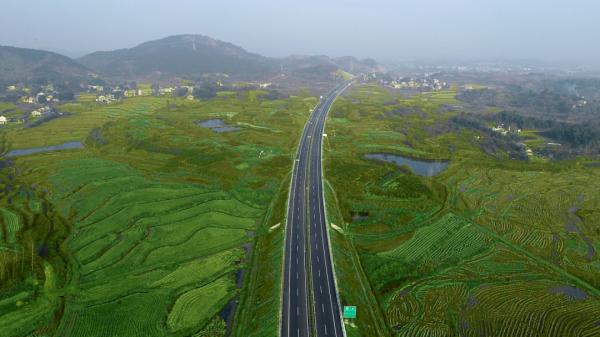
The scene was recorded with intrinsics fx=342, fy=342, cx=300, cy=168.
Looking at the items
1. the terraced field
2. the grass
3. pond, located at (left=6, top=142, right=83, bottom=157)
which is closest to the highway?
the terraced field

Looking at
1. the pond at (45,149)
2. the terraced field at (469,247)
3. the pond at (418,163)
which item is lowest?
the terraced field at (469,247)

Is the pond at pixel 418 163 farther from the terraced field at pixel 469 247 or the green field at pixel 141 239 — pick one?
the green field at pixel 141 239

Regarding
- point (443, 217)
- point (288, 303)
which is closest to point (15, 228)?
point (288, 303)

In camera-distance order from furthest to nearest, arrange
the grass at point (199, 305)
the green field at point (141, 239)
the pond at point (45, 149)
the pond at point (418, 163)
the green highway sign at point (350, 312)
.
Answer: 1. the pond at point (45, 149)
2. the pond at point (418, 163)
3. the green field at point (141, 239)
4. the grass at point (199, 305)
5. the green highway sign at point (350, 312)

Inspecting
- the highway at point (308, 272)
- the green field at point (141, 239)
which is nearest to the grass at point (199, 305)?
the green field at point (141, 239)

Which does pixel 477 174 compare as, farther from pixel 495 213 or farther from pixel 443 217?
pixel 443 217

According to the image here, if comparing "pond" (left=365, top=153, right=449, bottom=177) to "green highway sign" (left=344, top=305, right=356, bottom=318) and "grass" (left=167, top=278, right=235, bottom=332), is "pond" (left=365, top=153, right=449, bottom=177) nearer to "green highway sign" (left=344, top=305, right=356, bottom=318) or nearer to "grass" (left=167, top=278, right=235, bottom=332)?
"green highway sign" (left=344, top=305, right=356, bottom=318)
